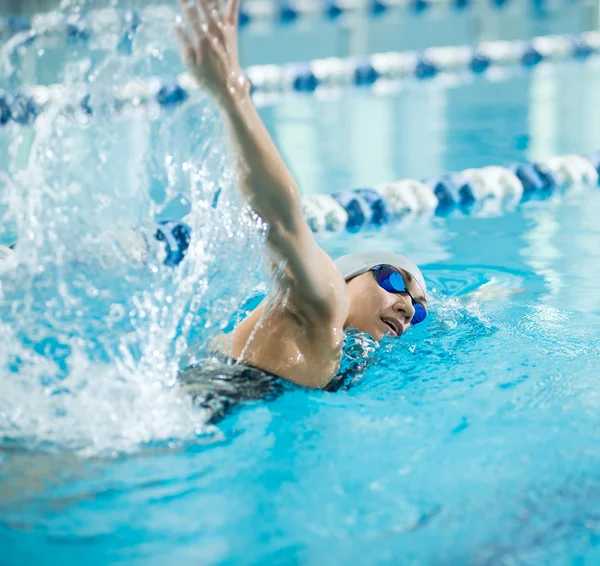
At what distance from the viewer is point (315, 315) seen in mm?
2256

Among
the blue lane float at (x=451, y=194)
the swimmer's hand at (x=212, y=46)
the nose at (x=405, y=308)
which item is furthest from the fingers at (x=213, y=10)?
the blue lane float at (x=451, y=194)

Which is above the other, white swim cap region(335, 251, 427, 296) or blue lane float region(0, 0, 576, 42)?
blue lane float region(0, 0, 576, 42)

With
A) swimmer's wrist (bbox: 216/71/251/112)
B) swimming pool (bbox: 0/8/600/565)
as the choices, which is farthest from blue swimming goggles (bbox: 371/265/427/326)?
swimmer's wrist (bbox: 216/71/251/112)

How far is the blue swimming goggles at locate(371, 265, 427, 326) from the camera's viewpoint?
2.61m

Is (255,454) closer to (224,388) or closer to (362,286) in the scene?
(224,388)

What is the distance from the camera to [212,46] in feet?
6.31

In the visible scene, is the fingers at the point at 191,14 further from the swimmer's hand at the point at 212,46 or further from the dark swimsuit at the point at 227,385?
the dark swimsuit at the point at 227,385

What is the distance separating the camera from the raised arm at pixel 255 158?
1924 mm

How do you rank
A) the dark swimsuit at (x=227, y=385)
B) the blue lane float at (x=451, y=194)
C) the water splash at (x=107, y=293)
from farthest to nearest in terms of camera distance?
the blue lane float at (x=451, y=194)
the dark swimsuit at (x=227, y=385)
the water splash at (x=107, y=293)

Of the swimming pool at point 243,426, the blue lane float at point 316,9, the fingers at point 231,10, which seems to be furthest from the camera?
the blue lane float at point 316,9

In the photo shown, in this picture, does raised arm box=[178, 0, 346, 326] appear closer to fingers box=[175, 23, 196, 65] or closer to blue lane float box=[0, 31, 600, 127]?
fingers box=[175, 23, 196, 65]

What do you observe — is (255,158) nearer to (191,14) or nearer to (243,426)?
(191,14)

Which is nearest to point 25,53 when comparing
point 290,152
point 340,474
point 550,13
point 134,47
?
point 290,152

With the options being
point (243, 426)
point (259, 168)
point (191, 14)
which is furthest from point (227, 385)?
point (191, 14)
